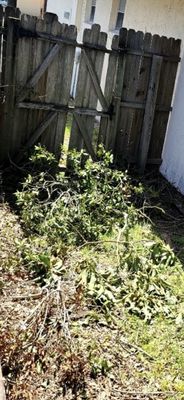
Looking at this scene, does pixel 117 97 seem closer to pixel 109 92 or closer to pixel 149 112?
pixel 109 92

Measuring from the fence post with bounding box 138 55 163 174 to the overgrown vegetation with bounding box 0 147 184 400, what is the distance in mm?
1360

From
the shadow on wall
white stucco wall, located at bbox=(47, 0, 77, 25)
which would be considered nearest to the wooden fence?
the shadow on wall

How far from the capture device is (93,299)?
3750mm

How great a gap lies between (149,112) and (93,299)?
12.0ft

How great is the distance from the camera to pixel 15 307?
3.56 metres

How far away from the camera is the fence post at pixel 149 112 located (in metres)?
6.35

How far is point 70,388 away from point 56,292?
815 millimetres

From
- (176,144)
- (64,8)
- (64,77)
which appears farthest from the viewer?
(64,8)

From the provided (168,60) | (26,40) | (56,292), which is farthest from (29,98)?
(56,292)

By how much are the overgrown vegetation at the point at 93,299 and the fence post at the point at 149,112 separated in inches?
53.5

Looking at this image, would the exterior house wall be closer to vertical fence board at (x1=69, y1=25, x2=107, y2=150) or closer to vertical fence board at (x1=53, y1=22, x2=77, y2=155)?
vertical fence board at (x1=69, y1=25, x2=107, y2=150)

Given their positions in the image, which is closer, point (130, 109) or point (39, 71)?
point (39, 71)

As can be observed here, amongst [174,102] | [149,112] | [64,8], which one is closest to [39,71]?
[149,112]

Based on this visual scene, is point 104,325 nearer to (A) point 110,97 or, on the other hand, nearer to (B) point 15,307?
(B) point 15,307
